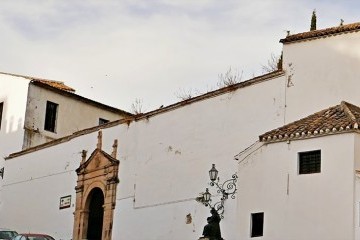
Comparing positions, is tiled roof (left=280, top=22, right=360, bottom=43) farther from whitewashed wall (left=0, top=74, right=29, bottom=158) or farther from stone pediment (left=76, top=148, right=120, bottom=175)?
whitewashed wall (left=0, top=74, right=29, bottom=158)

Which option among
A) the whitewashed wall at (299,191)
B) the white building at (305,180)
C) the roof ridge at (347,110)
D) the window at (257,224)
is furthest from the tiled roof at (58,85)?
the roof ridge at (347,110)

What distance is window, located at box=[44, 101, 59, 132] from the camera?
34062mm

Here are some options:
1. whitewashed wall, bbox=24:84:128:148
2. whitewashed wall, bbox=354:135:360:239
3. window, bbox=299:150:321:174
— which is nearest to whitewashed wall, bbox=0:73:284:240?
window, bbox=299:150:321:174

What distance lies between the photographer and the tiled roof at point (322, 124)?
61.2ft

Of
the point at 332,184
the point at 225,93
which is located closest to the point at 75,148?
the point at 225,93

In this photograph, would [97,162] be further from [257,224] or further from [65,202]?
[257,224]

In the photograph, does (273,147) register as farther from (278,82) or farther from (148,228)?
(148,228)

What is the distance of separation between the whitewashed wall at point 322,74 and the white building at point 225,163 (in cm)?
3

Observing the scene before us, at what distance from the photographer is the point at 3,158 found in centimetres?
3353

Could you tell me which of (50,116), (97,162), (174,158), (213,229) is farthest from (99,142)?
(213,229)

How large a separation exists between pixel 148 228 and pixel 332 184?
769 cm

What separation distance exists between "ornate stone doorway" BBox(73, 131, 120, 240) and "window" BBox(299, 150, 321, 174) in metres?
8.60

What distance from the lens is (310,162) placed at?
62.4ft

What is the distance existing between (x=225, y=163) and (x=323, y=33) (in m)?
4.39
